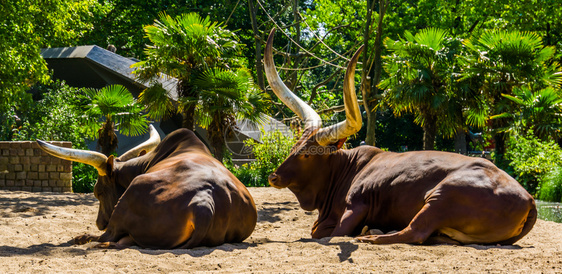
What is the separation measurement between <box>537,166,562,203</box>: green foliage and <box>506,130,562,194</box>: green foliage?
28 cm

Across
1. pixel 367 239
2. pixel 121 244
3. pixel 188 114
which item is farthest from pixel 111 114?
pixel 367 239

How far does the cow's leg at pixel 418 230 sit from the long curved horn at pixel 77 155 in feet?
9.41

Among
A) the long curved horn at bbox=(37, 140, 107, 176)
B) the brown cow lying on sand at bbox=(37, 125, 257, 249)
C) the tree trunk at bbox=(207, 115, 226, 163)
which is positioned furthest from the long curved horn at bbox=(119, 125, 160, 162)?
the tree trunk at bbox=(207, 115, 226, 163)

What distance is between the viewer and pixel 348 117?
6023 mm

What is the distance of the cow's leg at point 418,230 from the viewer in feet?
17.8

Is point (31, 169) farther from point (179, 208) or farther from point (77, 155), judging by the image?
point (179, 208)

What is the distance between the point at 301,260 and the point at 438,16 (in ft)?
74.8

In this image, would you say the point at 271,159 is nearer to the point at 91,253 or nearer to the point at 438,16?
the point at 91,253

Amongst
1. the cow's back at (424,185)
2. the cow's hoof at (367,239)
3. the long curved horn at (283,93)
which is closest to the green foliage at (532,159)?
the cow's back at (424,185)

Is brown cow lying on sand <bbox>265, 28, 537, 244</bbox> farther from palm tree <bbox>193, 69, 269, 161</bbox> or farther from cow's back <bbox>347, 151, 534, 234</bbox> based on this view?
palm tree <bbox>193, 69, 269, 161</bbox>

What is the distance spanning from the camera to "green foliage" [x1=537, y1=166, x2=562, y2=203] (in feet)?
33.2

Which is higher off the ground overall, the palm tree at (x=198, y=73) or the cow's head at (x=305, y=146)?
the palm tree at (x=198, y=73)

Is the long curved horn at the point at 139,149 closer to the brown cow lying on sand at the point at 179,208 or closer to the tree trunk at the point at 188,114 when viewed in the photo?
the brown cow lying on sand at the point at 179,208

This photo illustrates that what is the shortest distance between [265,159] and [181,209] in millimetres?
10100
